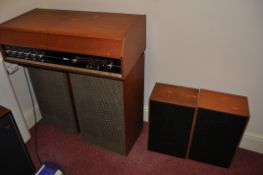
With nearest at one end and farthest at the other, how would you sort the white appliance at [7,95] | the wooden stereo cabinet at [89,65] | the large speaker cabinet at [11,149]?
the large speaker cabinet at [11,149] < the wooden stereo cabinet at [89,65] < the white appliance at [7,95]

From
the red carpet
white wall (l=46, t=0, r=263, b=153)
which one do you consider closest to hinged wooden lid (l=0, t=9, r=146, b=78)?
white wall (l=46, t=0, r=263, b=153)

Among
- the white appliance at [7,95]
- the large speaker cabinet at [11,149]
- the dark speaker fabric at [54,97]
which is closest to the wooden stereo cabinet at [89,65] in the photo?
the dark speaker fabric at [54,97]

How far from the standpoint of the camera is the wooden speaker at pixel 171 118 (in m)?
1.32

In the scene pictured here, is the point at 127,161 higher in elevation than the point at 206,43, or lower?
lower

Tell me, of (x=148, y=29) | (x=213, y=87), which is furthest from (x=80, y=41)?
(x=213, y=87)

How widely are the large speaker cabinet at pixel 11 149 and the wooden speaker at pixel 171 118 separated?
28.6 inches

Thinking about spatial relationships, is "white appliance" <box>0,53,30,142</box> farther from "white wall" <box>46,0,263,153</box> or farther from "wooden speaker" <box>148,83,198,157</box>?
"wooden speaker" <box>148,83,198,157</box>

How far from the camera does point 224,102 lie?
1326 millimetres

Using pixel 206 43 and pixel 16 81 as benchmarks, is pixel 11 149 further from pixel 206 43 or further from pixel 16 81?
pixel 206 43

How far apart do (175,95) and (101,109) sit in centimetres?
45

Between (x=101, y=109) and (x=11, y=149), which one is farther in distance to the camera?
(x=101, y=109)

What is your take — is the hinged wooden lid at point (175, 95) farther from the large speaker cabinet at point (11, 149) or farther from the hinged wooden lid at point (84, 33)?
the large speaker cabinet at point (11, 149)

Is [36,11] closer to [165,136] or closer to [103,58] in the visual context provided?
[103,58]

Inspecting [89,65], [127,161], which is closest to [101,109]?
[89,65]
